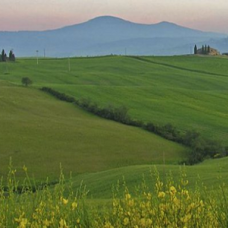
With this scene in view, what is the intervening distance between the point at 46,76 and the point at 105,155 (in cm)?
5904

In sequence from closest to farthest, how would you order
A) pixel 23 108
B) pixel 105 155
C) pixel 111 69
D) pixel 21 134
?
pixel 105 155 < pixel 21 134 < pixel 23 108 < pixel 111 69

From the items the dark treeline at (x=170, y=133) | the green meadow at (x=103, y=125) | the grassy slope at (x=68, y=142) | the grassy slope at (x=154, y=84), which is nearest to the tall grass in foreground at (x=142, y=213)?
the green meadow at (x=103, y=125)

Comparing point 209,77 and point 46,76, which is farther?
point 209,77

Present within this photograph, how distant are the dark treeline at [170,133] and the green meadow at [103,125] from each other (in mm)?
1390

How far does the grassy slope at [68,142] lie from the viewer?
55.6 meters

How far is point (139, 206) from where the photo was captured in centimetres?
652

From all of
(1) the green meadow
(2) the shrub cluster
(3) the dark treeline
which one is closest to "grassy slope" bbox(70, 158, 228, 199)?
(1) the green meadow

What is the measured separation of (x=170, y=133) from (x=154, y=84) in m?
45.7

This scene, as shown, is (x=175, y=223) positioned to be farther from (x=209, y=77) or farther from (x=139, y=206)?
(x=209, y=77)

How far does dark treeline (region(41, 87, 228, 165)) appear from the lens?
5862 cm

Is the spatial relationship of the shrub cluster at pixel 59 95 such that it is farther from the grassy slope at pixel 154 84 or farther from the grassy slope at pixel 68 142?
the grassy slope at pixel 68 142

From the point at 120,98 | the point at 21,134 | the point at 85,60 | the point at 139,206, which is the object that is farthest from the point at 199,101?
the point at 139,206

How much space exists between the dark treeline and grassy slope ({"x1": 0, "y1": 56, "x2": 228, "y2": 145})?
9.39 ft

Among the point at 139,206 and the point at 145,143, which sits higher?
the point at 139,206
